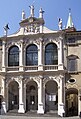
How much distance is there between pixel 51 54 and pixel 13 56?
6.71 meters

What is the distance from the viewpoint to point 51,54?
5031cm

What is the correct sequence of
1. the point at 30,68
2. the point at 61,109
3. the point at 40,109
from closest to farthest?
the point at 61,109, the point at 40,109, the point at 30,68

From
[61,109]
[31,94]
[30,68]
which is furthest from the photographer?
[31,94]

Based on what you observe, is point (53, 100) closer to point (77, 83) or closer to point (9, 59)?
point (77, 83)

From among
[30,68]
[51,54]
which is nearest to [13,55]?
[30,68]

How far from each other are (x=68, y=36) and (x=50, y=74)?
6.89 m

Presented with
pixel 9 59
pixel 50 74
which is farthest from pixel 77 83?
pixel 9 59

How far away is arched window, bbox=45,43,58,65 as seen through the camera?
50.0m

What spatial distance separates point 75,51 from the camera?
49.2 meters

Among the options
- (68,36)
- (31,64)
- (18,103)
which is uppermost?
(68,36)

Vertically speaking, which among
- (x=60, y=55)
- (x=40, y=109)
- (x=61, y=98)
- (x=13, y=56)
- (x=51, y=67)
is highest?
(x=13, y=56)

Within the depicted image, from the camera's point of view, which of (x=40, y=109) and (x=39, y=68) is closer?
(x=40, y=109)

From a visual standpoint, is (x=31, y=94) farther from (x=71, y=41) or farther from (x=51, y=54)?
(x=71, y=41)

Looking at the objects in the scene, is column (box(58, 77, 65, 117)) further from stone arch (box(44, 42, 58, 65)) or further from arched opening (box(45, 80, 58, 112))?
stone arch (box(44, 42, 58, 65))
